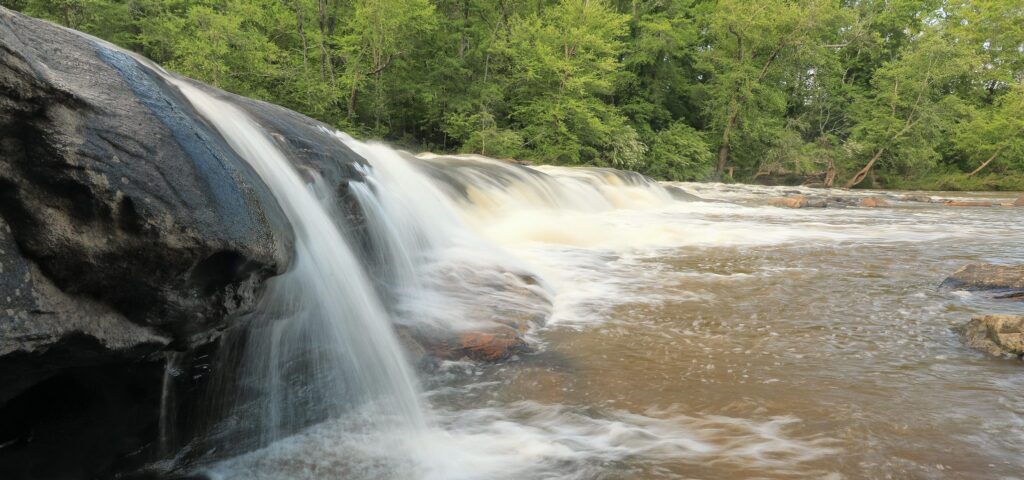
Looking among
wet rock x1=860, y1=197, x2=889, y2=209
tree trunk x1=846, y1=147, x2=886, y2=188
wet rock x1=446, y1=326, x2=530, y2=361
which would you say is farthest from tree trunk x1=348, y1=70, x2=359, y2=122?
tree trunk x1=846, y1=147, x2=886, y2=188

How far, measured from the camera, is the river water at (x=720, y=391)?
2.55 metres

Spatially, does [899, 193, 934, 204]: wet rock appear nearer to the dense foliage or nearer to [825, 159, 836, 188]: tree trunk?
the dense foliage

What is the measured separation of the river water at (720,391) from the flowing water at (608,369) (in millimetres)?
14

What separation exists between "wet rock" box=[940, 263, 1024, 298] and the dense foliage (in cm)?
1621

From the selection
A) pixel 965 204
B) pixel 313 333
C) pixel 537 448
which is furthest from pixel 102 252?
pixel 965 204

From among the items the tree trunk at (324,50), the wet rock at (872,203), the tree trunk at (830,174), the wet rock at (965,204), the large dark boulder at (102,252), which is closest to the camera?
the large dark boulder at (102,252)

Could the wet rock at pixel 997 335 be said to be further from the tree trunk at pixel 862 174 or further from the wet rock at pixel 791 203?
the tree trunk at pixel 862 174

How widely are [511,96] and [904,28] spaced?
3211cm

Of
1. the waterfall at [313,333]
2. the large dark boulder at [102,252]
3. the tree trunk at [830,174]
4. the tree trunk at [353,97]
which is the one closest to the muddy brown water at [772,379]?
the waterfall at [313,333]

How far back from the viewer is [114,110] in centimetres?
223

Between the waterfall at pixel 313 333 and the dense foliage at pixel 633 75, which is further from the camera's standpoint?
the dense foliage at pixel 633 75

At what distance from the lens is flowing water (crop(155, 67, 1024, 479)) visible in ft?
8.53

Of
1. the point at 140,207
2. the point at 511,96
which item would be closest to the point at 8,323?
the point at 140,207

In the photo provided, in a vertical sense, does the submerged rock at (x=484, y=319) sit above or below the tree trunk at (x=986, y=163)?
below
